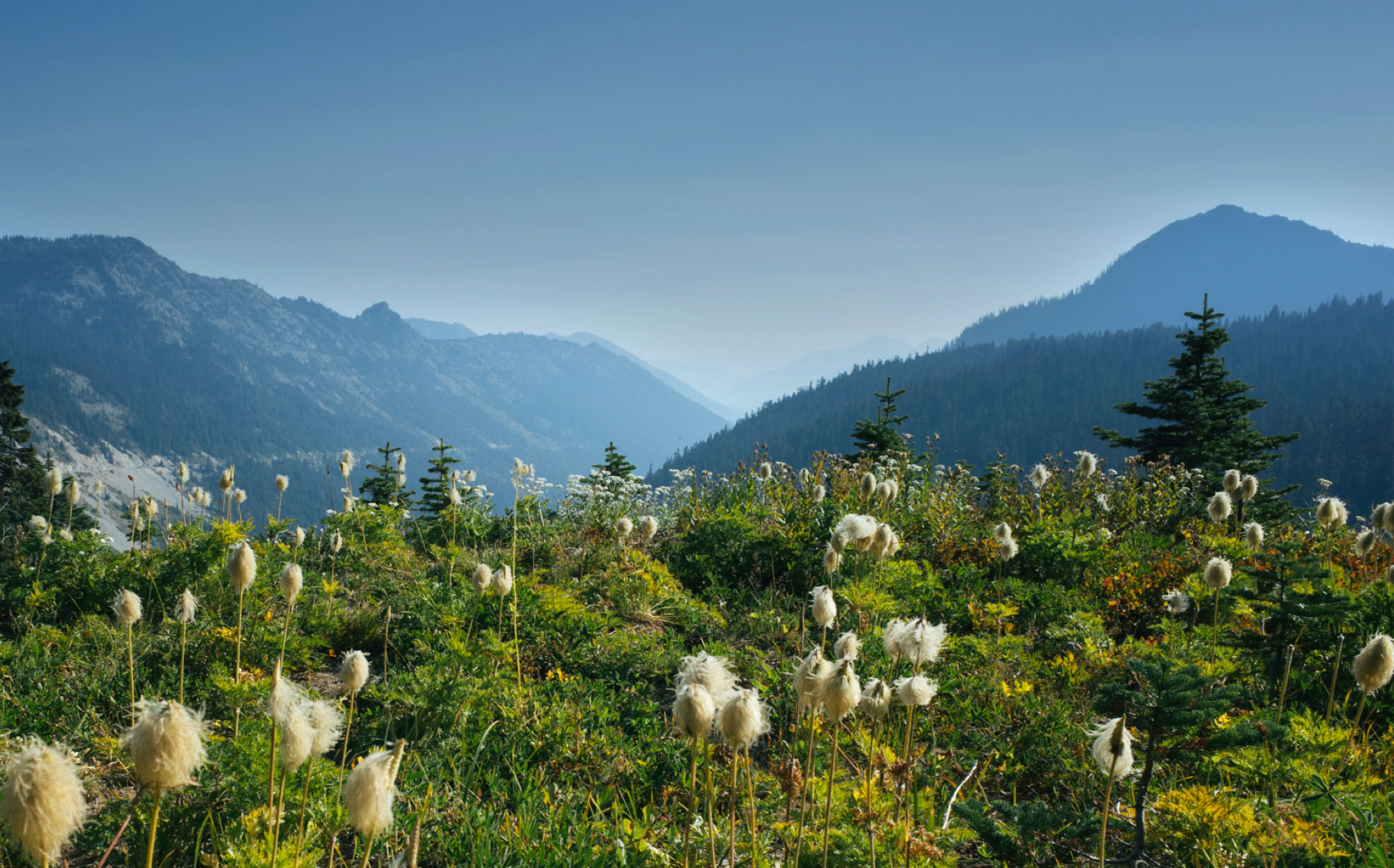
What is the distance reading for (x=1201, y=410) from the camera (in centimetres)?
1627

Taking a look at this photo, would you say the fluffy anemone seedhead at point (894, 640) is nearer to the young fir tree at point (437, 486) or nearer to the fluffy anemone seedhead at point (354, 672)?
the fluffy anemone seedhead at point (354, 672)

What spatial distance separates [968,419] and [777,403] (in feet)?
183

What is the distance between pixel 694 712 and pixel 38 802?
1.21m

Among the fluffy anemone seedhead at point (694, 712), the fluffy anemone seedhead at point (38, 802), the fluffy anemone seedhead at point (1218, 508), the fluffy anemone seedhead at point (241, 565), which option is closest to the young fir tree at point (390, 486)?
the fluffy anemone seedhead at point (241, 565)

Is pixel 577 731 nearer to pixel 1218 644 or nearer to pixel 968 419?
pixel 1218 644

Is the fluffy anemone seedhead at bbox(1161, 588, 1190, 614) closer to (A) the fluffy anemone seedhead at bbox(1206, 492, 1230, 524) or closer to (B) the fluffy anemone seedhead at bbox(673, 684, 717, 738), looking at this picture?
(A) the fluffy anemone seedhead at bbox(1206, 492, 1230, 524)

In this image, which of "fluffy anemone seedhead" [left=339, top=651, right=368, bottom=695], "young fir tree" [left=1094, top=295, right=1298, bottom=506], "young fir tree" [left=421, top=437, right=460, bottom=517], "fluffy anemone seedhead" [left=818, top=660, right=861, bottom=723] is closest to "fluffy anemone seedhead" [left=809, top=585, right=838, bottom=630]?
"fluffy anemone seedhead" [left=818, top=660, right=861, bottom=723]

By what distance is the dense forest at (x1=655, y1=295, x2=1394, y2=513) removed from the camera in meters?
101

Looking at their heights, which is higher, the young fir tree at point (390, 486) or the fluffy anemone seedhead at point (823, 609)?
the fluffy anemone seedhead at point (823, 609)

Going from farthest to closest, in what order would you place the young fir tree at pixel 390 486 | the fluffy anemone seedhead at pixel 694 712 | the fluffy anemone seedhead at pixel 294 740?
the young fir tree at pixel 390 486
the fluffy anemone seedhead at pixel 294 740
the fluffy anemone seedhead at pixel 694 712

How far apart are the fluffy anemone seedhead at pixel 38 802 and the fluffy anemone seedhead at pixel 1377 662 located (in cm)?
339

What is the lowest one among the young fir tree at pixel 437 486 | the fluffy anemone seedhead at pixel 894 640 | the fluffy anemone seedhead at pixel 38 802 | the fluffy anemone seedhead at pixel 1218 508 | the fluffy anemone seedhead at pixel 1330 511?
the young fir tree at pixel 437 486

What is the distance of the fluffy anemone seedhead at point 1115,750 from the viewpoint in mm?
1577

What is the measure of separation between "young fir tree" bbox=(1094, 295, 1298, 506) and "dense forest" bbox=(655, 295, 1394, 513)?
86773 mm
